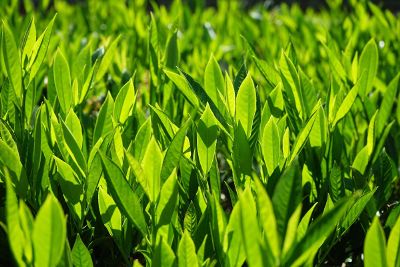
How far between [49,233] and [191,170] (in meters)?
0.54

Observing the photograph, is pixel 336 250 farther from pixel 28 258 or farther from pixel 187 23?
pixel 187 23

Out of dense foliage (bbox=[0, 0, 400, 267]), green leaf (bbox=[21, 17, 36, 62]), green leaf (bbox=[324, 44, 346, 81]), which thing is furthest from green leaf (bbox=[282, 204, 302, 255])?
green leaf (bbox=[324, 44, 346, 81])

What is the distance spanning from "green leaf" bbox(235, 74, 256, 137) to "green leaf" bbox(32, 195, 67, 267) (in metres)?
0.56

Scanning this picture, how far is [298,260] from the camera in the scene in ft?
2.97

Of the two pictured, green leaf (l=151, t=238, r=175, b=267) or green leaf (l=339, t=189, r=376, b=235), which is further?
green leaf (l=339, t=189, r=376, b=235)

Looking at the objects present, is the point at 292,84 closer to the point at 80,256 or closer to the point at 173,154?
the point at 173,154

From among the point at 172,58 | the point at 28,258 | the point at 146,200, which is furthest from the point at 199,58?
the point at 28,258

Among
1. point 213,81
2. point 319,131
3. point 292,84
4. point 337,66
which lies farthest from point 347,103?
point 337,66

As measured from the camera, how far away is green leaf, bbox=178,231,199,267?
1.00 meters

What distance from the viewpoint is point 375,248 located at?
3.06 feet

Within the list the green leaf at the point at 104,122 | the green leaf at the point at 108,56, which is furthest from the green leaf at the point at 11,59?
the green leaf at the point at 108,56

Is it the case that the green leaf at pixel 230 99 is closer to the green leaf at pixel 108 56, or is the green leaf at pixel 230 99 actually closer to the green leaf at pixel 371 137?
the green leaf at pixel 371 137

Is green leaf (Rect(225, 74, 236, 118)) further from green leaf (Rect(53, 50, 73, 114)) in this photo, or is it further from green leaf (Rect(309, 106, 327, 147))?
green leaf (Rect(53, 50, 73, 114))

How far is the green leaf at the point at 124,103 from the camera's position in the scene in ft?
5.05
